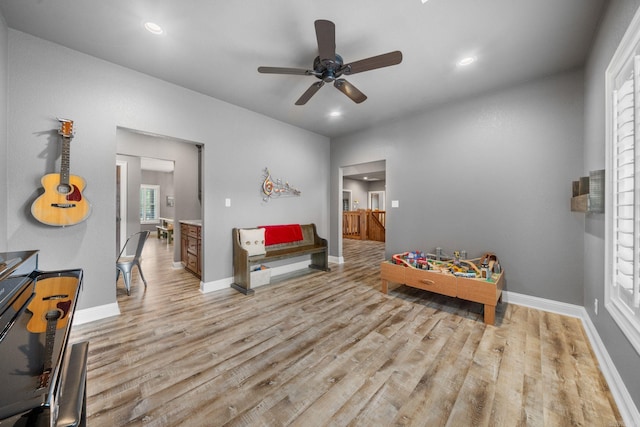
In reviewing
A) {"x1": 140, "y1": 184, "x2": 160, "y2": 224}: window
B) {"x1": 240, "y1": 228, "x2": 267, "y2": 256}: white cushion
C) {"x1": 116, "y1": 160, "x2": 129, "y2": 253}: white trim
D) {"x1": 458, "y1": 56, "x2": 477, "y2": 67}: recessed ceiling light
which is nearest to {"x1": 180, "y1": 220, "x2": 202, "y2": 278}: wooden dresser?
{"x1": 240, "y1": 228, "x2": 267, "y2": 256}: white cushion

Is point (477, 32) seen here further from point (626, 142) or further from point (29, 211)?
point (29, 211)

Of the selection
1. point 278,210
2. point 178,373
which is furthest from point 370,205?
point 178,373

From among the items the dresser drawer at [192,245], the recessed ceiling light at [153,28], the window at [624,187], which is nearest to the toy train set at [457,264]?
the window at [624,187]

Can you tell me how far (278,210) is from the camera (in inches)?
168

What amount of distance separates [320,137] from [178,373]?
4455 mm

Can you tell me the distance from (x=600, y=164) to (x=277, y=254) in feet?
11.9

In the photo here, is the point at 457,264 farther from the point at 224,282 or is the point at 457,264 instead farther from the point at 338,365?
the point at 224,282

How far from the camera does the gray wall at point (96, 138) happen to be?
2.12 meters

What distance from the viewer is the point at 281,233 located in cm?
414

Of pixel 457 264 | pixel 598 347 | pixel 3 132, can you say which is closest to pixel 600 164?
pixel 598 347

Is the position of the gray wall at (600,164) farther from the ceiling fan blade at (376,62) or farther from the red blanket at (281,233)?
the red blanket at (281,233)

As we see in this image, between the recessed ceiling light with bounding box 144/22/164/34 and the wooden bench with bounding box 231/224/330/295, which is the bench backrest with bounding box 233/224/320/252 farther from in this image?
the recessed ceiling light with bounding box 144/22/164/34

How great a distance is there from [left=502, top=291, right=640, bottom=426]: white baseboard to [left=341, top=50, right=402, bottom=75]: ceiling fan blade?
2620 millimetres

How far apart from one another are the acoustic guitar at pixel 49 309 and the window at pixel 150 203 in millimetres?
9548
